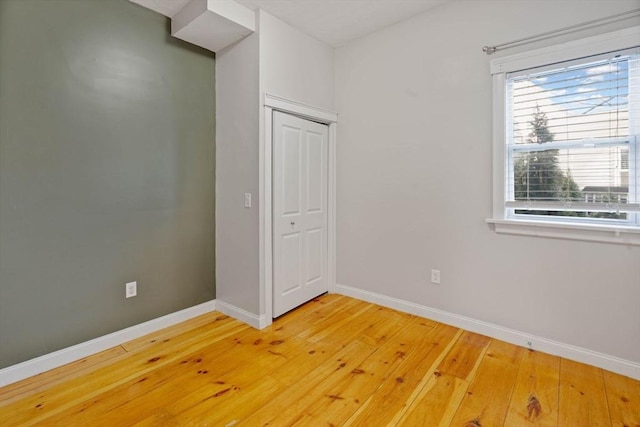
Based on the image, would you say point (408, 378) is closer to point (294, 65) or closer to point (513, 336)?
point (513, 336)

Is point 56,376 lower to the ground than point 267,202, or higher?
lower

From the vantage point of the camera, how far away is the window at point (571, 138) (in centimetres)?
205

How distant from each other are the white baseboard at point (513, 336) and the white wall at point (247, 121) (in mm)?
1274

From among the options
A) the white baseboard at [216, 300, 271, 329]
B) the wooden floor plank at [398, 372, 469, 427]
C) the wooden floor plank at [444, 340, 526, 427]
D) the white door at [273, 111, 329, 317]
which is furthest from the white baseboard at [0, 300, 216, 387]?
the wooden floor plank at [444, 340, 526, 427]

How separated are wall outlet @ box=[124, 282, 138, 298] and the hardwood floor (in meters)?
0.37

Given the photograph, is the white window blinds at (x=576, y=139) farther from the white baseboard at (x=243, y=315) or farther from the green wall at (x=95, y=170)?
the green wall at (x=95, y=170)

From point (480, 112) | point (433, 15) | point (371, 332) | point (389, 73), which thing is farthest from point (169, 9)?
point (371, 332)

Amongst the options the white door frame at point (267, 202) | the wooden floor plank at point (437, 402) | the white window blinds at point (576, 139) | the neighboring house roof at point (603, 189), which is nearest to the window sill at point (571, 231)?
the white window blinds at point (576, 139)

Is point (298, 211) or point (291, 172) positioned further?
point (298, 211)

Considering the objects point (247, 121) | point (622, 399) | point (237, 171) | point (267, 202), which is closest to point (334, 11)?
point (247, 121)

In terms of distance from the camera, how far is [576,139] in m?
2.22

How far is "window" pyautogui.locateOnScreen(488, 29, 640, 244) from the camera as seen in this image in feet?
6.72

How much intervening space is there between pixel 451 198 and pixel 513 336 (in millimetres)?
1187

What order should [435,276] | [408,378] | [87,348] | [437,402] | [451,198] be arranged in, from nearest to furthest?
[437,402] → [408,378] → [87,348] → [451,198] → [435,276]
